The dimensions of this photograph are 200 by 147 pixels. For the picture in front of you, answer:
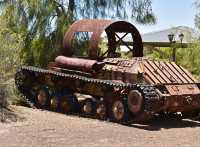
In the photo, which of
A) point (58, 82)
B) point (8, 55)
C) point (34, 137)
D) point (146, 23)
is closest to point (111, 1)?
point (146, 23)

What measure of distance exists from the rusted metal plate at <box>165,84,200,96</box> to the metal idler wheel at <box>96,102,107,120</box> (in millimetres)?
1916

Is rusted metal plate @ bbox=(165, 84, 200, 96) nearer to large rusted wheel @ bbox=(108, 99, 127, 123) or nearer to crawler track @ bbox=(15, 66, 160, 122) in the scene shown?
crawler track @ bbox=(15, 66, 160, 122)

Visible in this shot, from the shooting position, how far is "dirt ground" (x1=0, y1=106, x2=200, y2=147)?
1149cm

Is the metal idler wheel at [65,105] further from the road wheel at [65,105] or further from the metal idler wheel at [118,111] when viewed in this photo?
the metal idler wheel at [118,111]

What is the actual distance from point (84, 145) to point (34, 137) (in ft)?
4.44

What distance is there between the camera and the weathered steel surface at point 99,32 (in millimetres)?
16891

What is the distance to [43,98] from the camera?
59.5ft

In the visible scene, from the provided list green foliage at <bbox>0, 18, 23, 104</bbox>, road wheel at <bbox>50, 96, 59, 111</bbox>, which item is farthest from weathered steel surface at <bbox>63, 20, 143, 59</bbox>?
green foliage at <bbox>0, 18, 23, 104</bbox>

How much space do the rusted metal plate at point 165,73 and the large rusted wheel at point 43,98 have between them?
3.87 metres

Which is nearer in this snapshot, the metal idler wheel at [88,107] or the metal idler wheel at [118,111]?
the metal idler wheel at [118,111]

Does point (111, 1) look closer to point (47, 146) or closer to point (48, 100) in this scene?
point (48, 100)

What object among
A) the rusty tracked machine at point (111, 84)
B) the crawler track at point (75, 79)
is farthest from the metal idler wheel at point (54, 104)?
the crawler track at point (75, 79)

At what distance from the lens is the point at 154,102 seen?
46.1 ft

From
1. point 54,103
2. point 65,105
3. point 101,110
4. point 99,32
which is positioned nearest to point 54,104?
point 54,103
